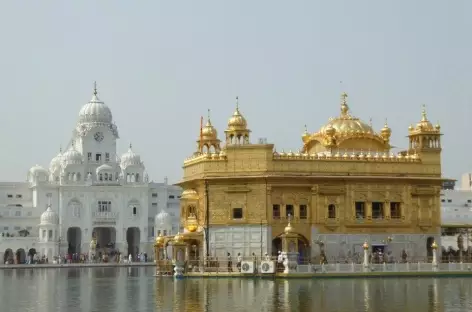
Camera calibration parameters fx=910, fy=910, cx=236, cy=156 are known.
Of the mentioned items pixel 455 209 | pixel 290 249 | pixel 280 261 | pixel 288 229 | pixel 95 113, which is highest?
pixel 95 113

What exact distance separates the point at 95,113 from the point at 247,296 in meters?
60.7

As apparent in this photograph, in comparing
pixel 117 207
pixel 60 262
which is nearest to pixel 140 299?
pixel 60 262

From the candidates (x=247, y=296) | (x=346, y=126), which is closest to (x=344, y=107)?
(x=346, y=126)

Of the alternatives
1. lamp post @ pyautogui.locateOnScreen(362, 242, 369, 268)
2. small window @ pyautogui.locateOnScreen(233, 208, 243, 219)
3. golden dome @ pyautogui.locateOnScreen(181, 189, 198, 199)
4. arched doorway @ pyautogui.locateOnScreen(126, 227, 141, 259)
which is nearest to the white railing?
arched doorway @ pyautogui.locateOnScreen(126, 227, 141, 259)

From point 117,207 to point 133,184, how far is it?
2.81 meters

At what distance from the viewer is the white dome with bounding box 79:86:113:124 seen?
8838 centimetres

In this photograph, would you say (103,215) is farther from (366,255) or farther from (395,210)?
(366,255)

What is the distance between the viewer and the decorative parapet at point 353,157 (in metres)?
44.9

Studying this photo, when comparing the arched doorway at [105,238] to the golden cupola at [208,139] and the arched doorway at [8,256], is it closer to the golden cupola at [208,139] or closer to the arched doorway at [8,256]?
the arched doorway at [8,256]

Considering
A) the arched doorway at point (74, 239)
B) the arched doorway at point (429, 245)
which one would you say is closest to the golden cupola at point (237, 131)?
the arched doorway at point (429, 245)

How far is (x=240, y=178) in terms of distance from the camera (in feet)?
144

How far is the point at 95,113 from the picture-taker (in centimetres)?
8844

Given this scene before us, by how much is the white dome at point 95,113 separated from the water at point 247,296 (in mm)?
48845

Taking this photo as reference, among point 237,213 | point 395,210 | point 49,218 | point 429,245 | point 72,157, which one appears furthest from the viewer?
point 72,157
